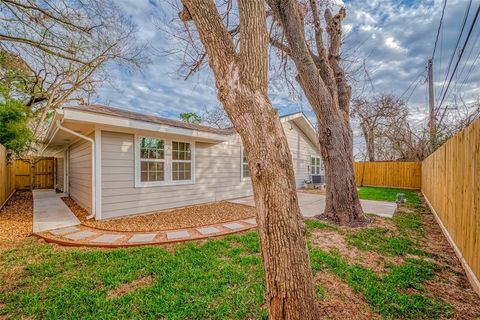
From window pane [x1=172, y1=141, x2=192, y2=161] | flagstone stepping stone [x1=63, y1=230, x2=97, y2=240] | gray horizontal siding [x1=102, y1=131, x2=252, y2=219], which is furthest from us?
window pane [x1=172, y1=141, x2=192, y2=161]

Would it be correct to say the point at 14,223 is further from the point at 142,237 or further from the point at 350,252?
the point at 350,252

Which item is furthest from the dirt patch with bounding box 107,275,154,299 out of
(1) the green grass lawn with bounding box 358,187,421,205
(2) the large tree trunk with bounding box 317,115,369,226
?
(1) the green grass lawn with bounding box 358,187,421,205

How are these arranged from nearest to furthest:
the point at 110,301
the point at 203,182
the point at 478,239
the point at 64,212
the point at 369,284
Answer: the point at 110,301
the point at 478,239
the point at 369,284
the point at 64,212
the point at 203,182

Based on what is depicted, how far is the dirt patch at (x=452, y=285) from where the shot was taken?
2317 mm

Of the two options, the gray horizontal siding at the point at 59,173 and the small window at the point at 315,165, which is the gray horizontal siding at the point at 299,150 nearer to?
the small window at the point at 315,165

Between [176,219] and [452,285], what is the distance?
519 cm

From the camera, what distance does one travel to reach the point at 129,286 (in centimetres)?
268

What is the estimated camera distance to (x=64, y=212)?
643 cm

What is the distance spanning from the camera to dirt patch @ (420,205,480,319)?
2.32 m

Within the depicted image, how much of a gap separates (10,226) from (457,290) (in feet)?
27.4

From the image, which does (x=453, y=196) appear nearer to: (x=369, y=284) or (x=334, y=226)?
(x=334, y=226)

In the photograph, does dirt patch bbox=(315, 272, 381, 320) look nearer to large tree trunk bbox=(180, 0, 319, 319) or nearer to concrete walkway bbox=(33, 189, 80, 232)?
large tree trunk bbox=(180, 0, 319, 319)

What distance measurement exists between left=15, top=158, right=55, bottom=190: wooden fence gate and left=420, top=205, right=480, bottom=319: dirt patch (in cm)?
1643

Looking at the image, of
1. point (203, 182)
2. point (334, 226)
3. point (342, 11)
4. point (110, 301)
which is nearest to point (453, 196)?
point (334, 226)
